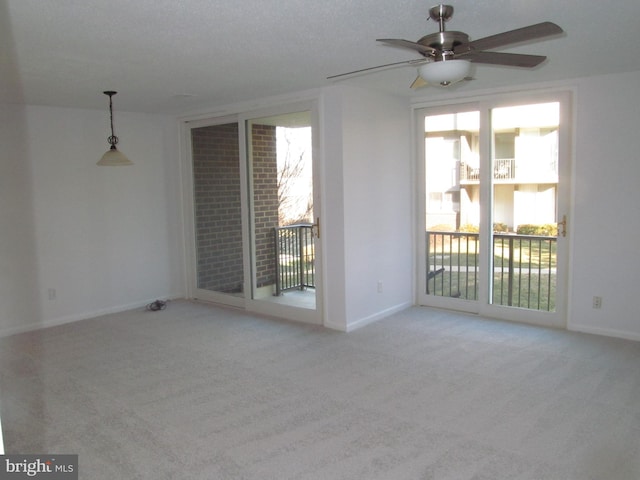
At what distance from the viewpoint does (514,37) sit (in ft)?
7.86

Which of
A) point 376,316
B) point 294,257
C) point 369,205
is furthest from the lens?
point 294,257

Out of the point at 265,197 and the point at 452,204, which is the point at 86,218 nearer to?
the point at 265,197

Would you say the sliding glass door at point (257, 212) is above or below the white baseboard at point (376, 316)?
above

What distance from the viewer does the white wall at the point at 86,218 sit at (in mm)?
5262

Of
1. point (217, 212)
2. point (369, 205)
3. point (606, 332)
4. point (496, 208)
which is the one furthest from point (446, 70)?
point (217, 212)

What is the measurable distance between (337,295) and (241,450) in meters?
2.35

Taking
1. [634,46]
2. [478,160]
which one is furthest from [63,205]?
[634,46]

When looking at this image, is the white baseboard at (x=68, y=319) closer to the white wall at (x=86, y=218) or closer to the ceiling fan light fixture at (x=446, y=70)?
the white wall at (x=86, y=218)

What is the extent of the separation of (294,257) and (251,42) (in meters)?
2.74

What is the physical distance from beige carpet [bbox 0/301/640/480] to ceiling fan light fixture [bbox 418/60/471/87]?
76.9 inches

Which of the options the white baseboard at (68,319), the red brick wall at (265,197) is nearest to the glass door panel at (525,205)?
the red brick wall at (265,197)

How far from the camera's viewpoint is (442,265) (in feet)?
18.8

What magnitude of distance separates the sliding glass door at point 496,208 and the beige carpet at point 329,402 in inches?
17.1

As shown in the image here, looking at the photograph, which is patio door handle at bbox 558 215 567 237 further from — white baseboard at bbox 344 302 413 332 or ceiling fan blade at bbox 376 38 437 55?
ceiling fan blade at bbox 376 38 437 55
